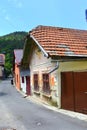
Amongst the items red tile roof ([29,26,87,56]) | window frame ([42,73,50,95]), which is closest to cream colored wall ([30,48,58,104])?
window frame ([42,73,50,95])

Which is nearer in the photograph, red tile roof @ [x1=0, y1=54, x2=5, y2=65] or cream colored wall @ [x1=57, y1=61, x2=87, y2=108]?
cream colored wall @ [x1=57, y1=61, x2=87, y2=108]

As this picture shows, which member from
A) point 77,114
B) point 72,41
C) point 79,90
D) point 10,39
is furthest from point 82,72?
point 10,39

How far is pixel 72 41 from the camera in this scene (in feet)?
61.7

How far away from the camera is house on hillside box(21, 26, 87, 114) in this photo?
1430cm

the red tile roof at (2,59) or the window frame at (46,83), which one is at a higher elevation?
the red tile roof at (2,59)

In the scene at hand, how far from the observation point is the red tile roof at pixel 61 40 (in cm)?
1688

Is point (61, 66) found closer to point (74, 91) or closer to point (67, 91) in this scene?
point (67, 91)

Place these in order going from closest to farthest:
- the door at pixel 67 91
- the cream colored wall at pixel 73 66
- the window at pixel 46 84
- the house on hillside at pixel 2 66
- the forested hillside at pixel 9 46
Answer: the door at pixel 67 91 → the cream colored wall at pixel 73 66 → the window at pixel 46 84 → the house on hillside at pixel 2 66 → the forested hillside at pixel 9 46

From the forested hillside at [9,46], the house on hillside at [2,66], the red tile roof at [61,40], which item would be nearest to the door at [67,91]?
the red tile roof at [61,40]

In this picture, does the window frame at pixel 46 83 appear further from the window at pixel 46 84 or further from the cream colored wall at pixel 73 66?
the cream colored wall at pixel 73 66

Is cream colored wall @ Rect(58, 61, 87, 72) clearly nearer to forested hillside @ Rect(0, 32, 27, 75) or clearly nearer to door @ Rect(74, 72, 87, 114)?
door @ Rect(74, 72, 87, 114)

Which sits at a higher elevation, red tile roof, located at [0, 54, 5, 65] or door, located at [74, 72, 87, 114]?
red tile roof, located at [0, 54, 5, 65]

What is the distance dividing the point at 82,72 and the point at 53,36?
5.78m

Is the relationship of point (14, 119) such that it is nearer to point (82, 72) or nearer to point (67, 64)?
point (82, 72)
